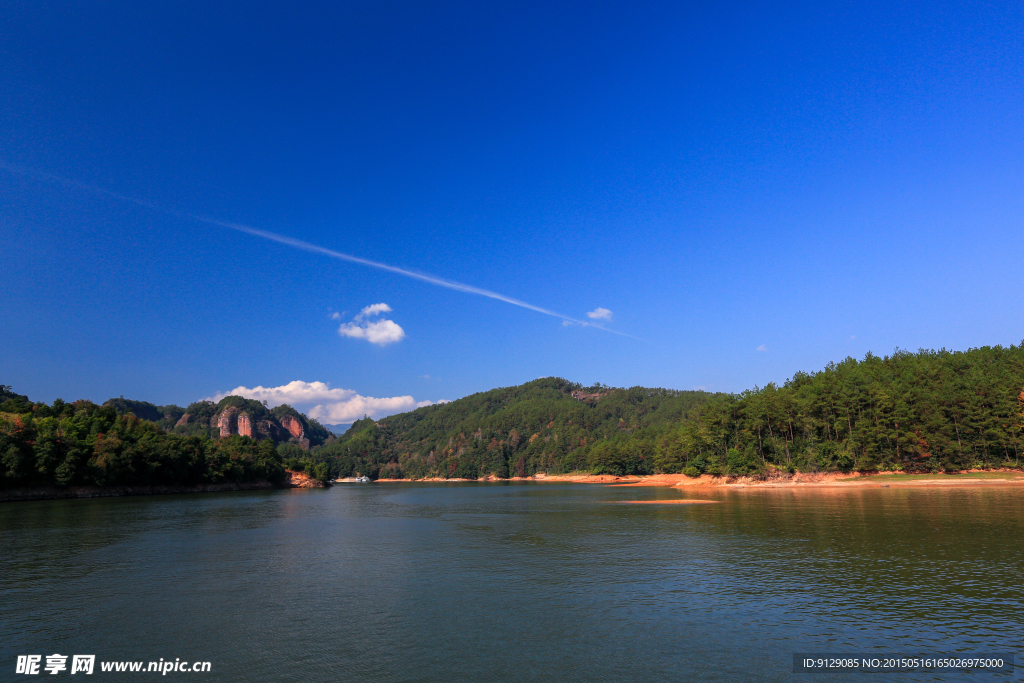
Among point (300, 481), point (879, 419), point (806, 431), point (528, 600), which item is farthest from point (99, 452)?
point (879, 419)

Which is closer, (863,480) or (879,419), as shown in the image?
(863,480)

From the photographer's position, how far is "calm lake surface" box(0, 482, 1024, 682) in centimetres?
1588

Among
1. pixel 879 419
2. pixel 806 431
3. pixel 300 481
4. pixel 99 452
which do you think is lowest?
pixel 300 481

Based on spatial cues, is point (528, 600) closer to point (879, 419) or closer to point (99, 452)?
point (879, 419)

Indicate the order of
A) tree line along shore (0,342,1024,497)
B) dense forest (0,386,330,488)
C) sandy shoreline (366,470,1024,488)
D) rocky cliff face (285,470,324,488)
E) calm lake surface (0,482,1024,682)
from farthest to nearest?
rocky cliff face (285,470,324,488) → tree line along shore (0,342,1024,497) → dense forest (0,386,330,488) → sandy shoreline (366,470,1024,488) → calm lake surface (0,482,1024,682)

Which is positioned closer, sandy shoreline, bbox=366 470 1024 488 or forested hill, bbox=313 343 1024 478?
sandy shoreline, bbox=366 470 1024 488

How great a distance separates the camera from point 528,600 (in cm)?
2236

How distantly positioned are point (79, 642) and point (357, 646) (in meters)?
9.51

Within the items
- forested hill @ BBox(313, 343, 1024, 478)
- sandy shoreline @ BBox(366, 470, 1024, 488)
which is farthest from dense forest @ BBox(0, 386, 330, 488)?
forested hill @ BBox(313, 343, 1024, 478)

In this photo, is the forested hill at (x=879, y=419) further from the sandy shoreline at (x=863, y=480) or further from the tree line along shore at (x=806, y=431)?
the sandy shoreline at (x=863, y=480)

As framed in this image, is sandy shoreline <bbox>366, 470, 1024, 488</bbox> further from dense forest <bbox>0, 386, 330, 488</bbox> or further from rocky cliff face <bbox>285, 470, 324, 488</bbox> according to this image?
rocky cliff face <bbox>285, 470, 324, 488</bbox>

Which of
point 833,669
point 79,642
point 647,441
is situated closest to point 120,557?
point 79,642

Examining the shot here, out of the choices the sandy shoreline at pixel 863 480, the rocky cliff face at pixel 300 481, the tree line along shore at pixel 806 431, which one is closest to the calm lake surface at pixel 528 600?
the sandy shoreline at pixel 863 480

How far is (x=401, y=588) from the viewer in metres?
25.0
